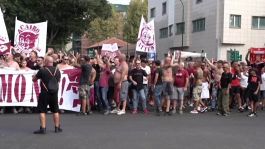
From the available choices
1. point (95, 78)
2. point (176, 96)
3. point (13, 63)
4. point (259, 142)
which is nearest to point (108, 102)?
point (95, 78)

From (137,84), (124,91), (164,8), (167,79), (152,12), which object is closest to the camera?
(124,91)

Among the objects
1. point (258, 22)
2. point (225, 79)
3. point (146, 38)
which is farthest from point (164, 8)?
point (225, 79)

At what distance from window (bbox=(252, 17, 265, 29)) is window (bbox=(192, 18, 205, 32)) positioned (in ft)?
16.3

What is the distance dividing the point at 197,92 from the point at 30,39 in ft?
21.1

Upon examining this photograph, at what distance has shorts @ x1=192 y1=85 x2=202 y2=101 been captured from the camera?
1698 cm

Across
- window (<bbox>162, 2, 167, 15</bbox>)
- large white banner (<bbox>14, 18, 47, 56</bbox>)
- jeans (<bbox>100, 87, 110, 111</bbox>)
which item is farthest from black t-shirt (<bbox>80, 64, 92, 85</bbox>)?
window (<bbox>162, 2, 167, 15</bbox>)

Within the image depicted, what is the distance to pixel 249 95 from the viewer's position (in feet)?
54.7

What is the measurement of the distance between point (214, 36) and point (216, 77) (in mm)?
29886

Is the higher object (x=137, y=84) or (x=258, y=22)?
(x=258, y=22)

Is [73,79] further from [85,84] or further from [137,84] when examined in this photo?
[137,84]

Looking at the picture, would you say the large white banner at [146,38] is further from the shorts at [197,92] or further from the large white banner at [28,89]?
the large white banner at [28,89]

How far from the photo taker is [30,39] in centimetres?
1864

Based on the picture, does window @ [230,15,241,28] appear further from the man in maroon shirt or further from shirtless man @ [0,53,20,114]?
shirtless man @ [0,53,20,114]

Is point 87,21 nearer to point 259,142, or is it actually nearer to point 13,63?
point 13,63
